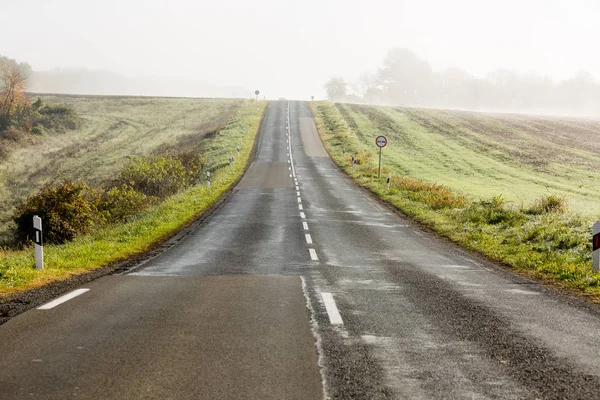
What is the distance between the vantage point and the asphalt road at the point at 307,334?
4734mm

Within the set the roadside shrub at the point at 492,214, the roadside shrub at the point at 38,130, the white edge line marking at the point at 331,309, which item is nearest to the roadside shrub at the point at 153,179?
the roadside shrub at the point at 492,214

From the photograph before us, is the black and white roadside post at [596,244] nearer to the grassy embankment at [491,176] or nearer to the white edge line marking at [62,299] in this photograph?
the grassy embankment at [491,176]

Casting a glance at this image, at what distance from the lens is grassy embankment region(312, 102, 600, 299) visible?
13586mm

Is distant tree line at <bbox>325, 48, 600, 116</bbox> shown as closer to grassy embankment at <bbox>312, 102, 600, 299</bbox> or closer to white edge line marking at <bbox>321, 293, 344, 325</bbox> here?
grassy embankment at <bbox>312, 102, 600, 299</bbox>

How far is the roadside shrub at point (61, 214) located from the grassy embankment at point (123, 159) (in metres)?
1.37

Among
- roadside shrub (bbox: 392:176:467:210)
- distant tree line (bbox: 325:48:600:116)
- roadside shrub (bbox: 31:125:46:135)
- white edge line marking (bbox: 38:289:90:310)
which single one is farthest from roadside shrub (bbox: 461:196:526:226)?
distant tree line (bbox: 325:48:600:116)

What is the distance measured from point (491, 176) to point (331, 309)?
1422 inches

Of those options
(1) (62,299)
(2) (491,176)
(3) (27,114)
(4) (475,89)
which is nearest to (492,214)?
(1) (62,299)

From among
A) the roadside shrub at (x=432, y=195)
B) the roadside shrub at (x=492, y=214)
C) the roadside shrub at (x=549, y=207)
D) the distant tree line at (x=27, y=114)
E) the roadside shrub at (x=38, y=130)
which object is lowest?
the roadside shrub at (x=432, y=195)

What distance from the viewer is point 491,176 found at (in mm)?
40688

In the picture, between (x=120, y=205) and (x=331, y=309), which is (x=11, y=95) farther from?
(x=331, y=309)

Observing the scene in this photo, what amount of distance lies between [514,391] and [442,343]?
4.60 feet

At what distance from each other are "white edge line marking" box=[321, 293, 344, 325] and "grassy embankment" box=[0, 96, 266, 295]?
5242 millimetres

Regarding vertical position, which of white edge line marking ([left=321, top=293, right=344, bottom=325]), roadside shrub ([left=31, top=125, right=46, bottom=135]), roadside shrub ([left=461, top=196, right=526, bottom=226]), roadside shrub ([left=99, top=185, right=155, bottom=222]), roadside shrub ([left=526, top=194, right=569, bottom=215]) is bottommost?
roadside shrub ([left=99, top=185, right=155, bottom=222])
